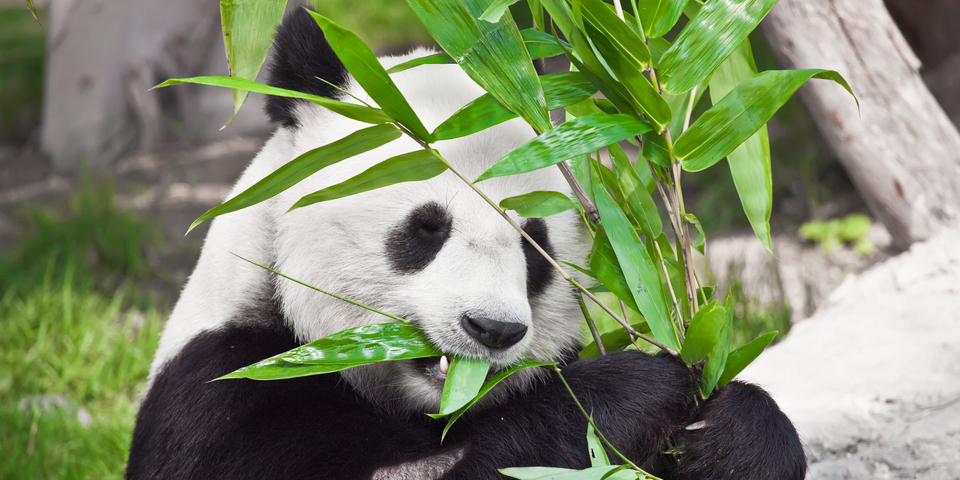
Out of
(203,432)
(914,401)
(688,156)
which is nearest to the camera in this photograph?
(688,156)

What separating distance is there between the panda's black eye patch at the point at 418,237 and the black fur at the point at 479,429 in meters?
0.40

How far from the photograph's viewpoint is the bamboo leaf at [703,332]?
5.49 ft

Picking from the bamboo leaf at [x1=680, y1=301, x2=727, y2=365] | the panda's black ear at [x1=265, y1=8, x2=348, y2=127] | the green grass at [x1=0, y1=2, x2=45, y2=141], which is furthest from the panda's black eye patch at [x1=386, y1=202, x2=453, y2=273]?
the green grass at [x1=0, y1=2, x2=45, y2=141]

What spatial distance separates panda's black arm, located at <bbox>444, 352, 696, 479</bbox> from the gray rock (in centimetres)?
101

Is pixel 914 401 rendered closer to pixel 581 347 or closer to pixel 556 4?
pixel 581 347

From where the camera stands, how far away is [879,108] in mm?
3775

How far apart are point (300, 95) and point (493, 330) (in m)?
0.63

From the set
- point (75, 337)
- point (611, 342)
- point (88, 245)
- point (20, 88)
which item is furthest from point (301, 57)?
point (20, 88)

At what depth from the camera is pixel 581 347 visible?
238cm

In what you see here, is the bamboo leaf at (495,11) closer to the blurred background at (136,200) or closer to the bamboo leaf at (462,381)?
the bamboo leaf at (462,381)

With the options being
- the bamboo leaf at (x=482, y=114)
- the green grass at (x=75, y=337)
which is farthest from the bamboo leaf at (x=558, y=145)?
the green grass at (x=75, y=337)

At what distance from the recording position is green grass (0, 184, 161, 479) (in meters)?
3.38

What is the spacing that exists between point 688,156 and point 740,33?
0.92 feet

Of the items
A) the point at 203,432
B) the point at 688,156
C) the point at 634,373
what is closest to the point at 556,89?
the point at 688,156
